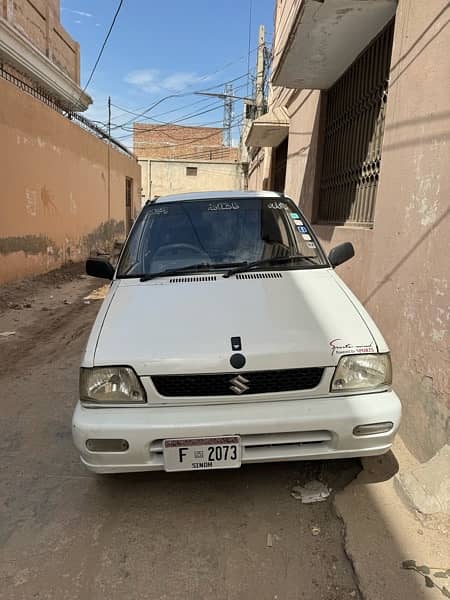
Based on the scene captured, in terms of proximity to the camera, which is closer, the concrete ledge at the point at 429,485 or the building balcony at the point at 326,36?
the concrete ledge at the point at 429,485

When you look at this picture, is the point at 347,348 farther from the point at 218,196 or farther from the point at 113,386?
the point at 218,196

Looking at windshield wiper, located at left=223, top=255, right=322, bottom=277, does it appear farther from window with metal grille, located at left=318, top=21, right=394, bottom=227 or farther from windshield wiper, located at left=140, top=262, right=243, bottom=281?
window with metal grille, located at left=318, top=21, right=394, bottom=227

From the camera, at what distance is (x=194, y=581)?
80.7 inches

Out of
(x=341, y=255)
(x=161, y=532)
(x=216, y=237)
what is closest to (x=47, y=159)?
(x=216, y=237)

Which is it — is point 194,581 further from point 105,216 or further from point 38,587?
point 105,216

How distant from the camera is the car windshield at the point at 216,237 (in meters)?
3.28

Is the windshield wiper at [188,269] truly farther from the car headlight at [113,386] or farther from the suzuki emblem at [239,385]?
the suzuki emblem at [239,385]

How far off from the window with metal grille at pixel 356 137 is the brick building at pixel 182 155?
27957 mm

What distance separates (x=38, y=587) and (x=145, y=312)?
4.60ft

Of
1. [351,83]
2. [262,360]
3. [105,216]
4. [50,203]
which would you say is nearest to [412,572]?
[262,360]

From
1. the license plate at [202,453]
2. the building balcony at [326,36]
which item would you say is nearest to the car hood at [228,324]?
the license plate at [202,453]

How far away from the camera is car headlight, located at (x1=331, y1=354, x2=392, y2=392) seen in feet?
7.72

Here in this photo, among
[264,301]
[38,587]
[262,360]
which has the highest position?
[264,301]

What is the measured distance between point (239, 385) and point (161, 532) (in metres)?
0.87
